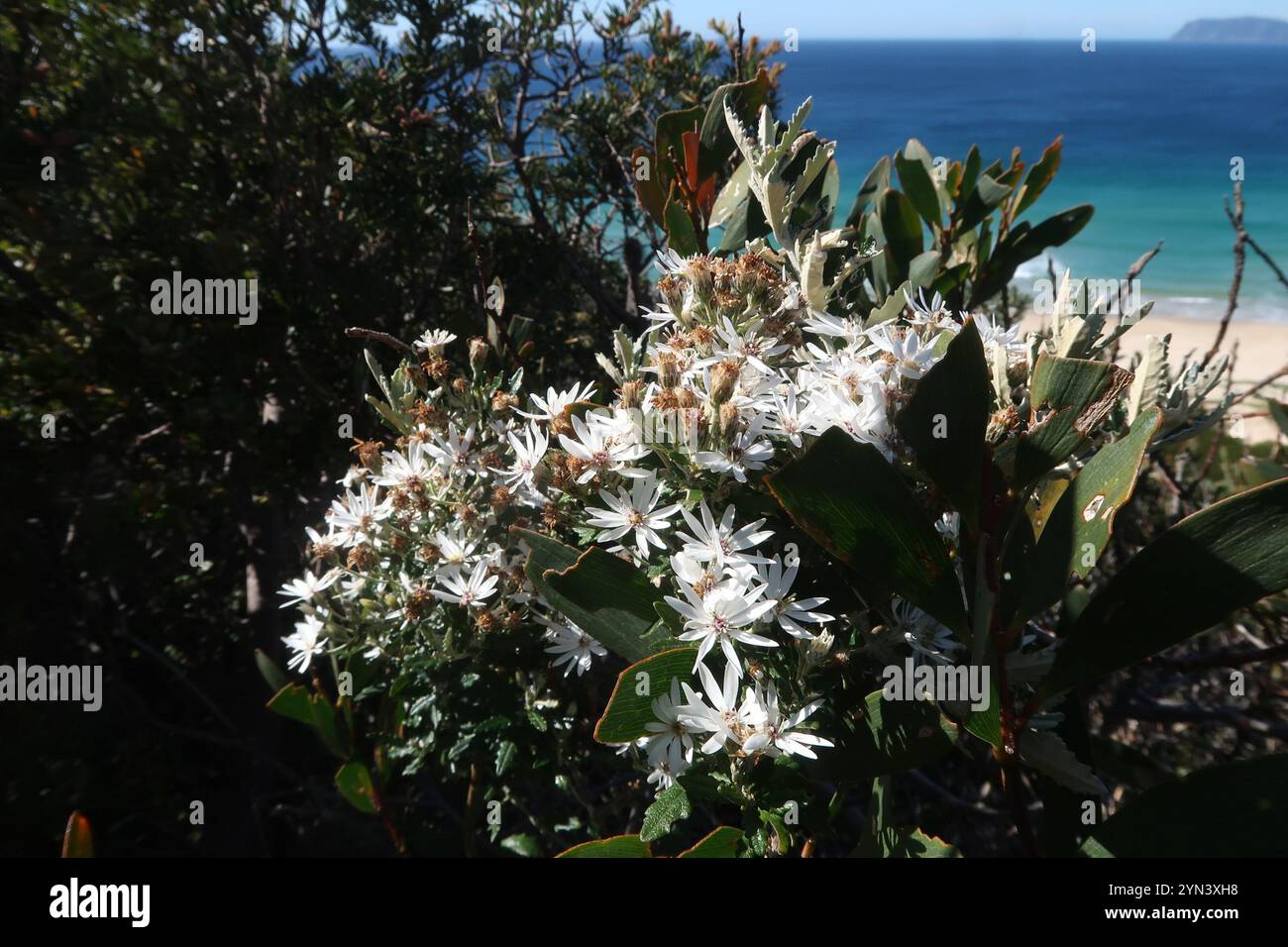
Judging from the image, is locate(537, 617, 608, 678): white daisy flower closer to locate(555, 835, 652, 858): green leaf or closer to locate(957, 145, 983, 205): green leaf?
locate(555, 835, 652, 858): green leaf

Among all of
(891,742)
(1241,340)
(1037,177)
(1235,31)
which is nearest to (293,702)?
(891,742)

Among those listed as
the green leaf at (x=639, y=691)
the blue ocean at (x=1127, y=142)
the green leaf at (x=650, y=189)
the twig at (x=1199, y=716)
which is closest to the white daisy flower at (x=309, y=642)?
the green leaf at (x=639, y=691)

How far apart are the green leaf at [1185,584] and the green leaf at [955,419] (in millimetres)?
215

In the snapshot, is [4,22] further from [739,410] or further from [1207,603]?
[1207,603]

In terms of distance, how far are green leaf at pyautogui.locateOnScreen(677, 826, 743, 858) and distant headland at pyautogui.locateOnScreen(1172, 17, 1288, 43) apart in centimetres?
12452

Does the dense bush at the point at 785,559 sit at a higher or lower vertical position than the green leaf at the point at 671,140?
lower

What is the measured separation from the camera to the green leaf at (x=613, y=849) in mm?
1121

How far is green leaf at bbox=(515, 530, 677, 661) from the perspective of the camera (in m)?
1.08

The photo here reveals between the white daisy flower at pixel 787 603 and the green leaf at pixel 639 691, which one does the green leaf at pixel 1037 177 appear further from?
the green leaf at pixel 639 691

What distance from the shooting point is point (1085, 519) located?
38.4 inches

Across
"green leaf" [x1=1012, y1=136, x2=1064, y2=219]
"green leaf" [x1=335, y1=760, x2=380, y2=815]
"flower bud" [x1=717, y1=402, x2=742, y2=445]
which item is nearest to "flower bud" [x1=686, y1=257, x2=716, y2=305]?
"flower bud" [x1=717, y1=402, x2=742, y2=445]

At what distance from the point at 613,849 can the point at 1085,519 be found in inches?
30.1

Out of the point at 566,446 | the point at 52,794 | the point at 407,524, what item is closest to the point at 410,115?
the point at 407,524

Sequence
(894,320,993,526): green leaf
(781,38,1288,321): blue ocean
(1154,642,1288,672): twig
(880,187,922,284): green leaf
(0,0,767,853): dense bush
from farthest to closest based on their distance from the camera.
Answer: (781,38,1288,321): blue ocean < (0,0,767,853): dense bush < (880,187,922,284): green leaf < (1154,642,1288,672): twig < (894,320,993,526): green leaf
